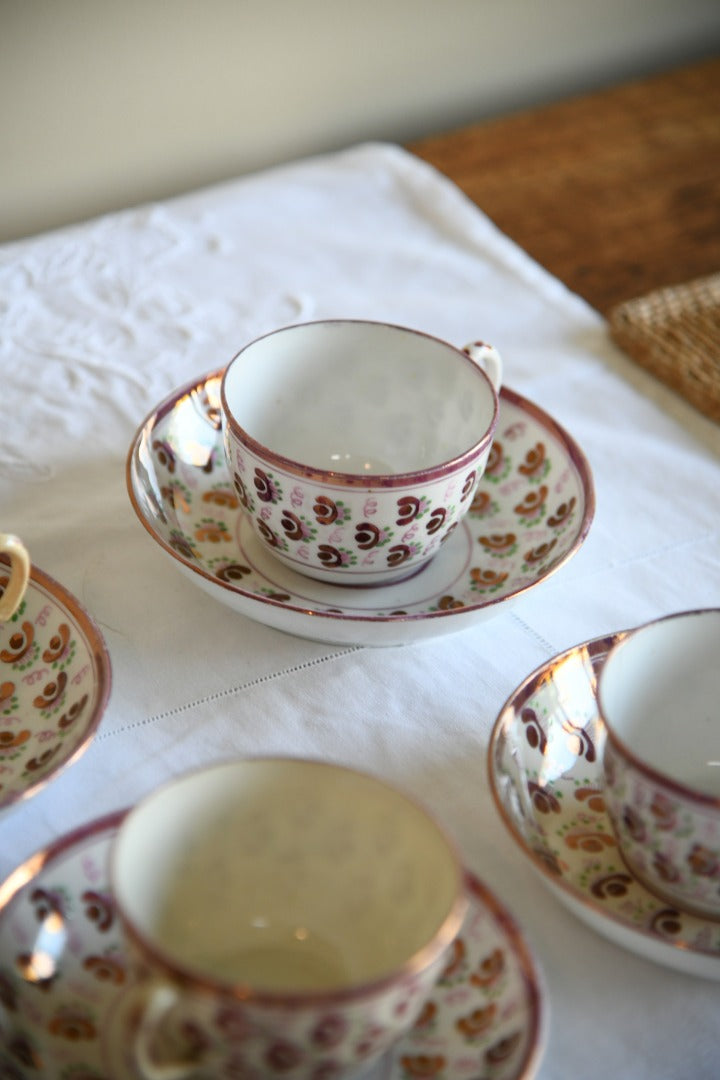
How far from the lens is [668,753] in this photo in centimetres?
52

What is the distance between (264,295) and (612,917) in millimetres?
571

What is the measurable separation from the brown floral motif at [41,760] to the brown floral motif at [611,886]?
234 millimetres

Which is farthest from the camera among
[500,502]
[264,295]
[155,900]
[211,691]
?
[264,295]

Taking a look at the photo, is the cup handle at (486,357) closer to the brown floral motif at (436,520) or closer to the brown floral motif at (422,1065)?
the brown floral motif at (436,520)

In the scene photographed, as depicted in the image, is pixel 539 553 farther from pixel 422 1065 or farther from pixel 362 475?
pixel 422 1065

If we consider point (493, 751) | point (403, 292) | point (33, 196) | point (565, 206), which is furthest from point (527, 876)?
point (33, 196)

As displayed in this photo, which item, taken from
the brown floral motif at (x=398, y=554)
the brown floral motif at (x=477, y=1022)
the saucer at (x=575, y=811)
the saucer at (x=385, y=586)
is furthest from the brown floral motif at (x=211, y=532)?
the brown floral motif at (x=477, y=1022)

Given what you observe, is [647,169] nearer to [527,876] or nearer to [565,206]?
[565,206]

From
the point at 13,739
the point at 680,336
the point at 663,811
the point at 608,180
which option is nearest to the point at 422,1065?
the point at 663,811

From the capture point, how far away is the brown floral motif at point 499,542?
658 millimetres

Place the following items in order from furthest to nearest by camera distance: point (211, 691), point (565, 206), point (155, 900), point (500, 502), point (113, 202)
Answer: point (113, 202) → point (565, 206) → point (500, 502) → point (211, 691) → point (155, 900)

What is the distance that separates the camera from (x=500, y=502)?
0.69 meters

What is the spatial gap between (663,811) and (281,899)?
146mm

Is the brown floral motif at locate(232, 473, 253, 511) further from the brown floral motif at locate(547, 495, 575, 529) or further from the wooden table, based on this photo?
the wooden table
